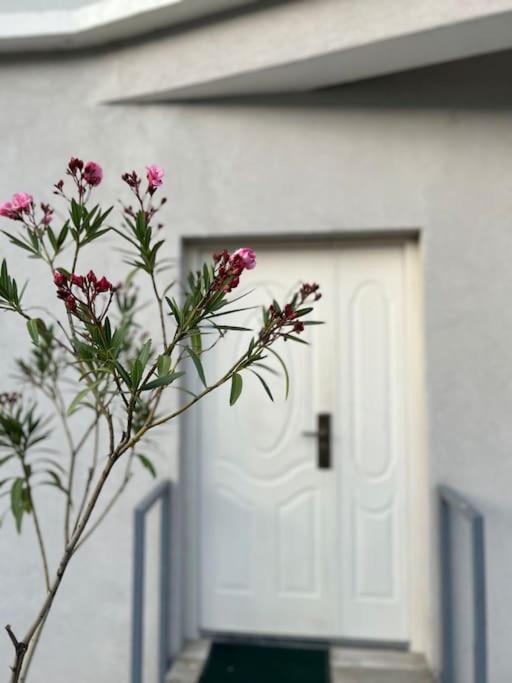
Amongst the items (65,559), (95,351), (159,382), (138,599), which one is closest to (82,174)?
(95,351)

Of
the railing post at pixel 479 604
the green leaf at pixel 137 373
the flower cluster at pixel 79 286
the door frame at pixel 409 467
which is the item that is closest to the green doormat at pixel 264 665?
the door frame at pixel 409 467

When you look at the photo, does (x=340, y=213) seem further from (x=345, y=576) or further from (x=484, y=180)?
(x=345, y=576)

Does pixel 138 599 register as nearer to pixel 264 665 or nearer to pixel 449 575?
pixel 264 665

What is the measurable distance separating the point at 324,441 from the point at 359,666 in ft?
3.58

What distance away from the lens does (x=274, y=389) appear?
285 cm

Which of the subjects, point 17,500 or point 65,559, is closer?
point 65,559

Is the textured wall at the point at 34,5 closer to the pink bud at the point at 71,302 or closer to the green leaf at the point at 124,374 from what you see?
the pink bud at the point at 71,302

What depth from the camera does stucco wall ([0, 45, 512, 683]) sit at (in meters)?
2.52

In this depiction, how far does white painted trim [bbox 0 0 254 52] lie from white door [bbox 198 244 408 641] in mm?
1203

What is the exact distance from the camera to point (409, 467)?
271 cm

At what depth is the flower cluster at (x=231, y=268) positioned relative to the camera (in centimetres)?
117

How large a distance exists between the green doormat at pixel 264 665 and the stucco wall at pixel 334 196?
1.62 ft

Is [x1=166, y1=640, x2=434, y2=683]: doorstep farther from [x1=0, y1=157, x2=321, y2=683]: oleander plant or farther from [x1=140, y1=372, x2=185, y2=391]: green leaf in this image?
[x1=140, y1=372, x2=185, y2=391]: green leaf

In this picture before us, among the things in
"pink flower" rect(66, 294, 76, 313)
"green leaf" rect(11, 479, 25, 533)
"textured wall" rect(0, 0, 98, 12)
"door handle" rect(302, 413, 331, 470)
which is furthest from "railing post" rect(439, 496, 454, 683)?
"textured wall" rect(0, 0, 98, 12)
